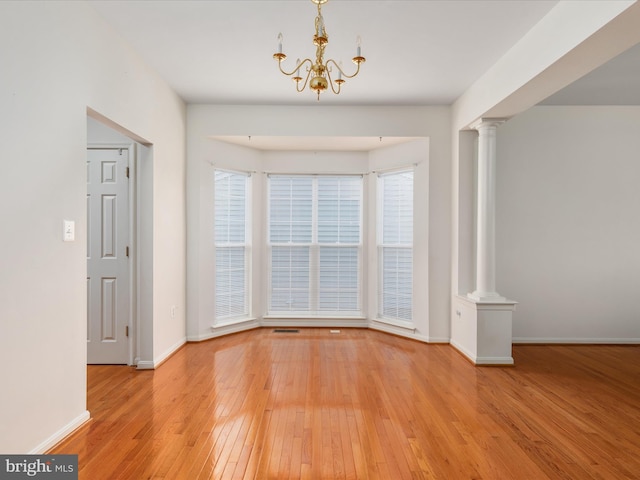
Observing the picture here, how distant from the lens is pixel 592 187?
5152 mm

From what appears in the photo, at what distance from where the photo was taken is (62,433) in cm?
261

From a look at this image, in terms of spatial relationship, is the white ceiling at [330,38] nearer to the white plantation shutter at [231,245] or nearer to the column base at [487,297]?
the white plantation shutter at [231,245]

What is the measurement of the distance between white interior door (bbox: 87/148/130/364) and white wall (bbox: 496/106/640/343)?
170 inches

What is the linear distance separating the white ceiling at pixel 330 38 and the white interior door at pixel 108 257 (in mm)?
1154

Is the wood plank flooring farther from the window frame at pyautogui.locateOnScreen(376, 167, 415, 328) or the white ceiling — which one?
the white ceiling

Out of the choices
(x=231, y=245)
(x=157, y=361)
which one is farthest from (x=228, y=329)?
(x=157, y=361)

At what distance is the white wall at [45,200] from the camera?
215 centimetres

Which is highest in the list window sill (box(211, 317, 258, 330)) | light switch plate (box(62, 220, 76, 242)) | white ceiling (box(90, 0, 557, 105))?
white ceiling (box(90, 0, 557, 105))

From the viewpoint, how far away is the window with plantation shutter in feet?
19.6

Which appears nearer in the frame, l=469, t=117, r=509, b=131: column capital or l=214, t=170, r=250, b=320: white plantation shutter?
l=469, t=117, r=509, b=131: column capital

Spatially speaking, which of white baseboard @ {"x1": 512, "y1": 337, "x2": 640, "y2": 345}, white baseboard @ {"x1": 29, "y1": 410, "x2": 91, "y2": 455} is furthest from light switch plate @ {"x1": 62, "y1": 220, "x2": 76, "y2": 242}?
white baseboard @ {"x1": 512, "y1": 337, "x2": 640, "y2": 345}

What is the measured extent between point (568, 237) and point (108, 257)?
5330 millimetres

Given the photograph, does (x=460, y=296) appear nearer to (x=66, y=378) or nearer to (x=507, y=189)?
(x=507, y=189)

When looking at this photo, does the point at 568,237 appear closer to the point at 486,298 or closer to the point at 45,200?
the point at 486,298
